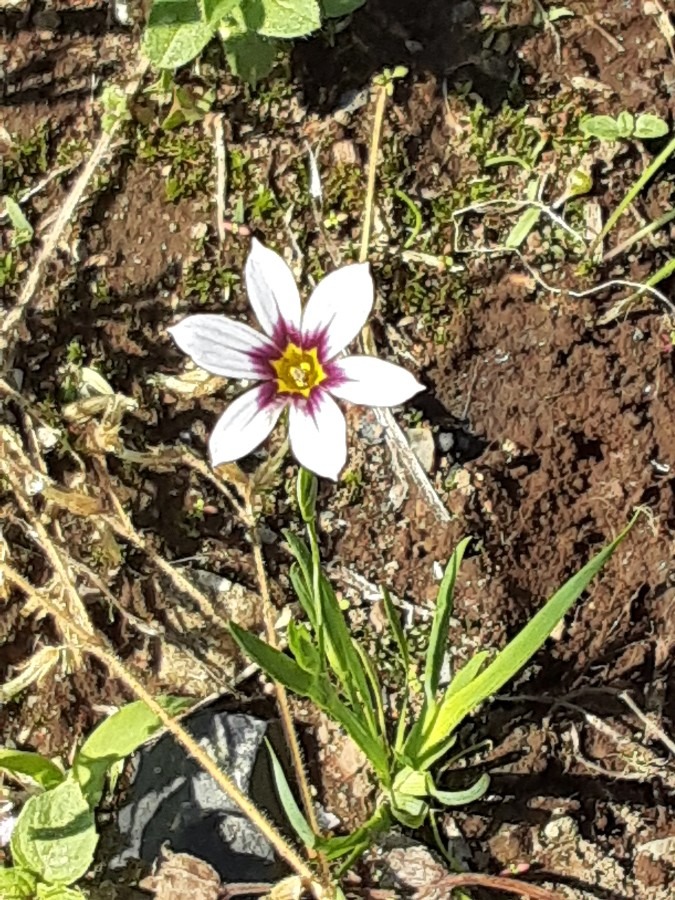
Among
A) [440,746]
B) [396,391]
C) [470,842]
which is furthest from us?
[470,842]

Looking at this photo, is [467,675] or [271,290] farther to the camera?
[467,675]

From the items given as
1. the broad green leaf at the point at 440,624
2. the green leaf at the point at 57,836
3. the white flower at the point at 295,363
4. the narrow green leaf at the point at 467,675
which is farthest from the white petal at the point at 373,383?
the green leaf at the point at 57,836

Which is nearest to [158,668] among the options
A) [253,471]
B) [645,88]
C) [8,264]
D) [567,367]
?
[253,471]

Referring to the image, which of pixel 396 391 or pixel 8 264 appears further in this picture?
pixel 8 264

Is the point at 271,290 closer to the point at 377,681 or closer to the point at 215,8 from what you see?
the point at 215,8

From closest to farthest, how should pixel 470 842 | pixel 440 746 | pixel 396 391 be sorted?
pixel 396 391
pixel 440 746
pixel 470 842

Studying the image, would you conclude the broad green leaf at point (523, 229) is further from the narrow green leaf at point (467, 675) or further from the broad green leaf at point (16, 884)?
the broad green leaf at point (16, 884)

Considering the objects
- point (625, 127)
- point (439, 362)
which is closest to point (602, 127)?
point (625, 127)

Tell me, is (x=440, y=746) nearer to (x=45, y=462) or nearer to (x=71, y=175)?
A: (x=45, y=462)

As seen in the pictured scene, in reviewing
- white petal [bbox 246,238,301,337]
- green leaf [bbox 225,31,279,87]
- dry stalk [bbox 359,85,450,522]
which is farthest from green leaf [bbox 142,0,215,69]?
white petal [bbox 246,238,301,337]
